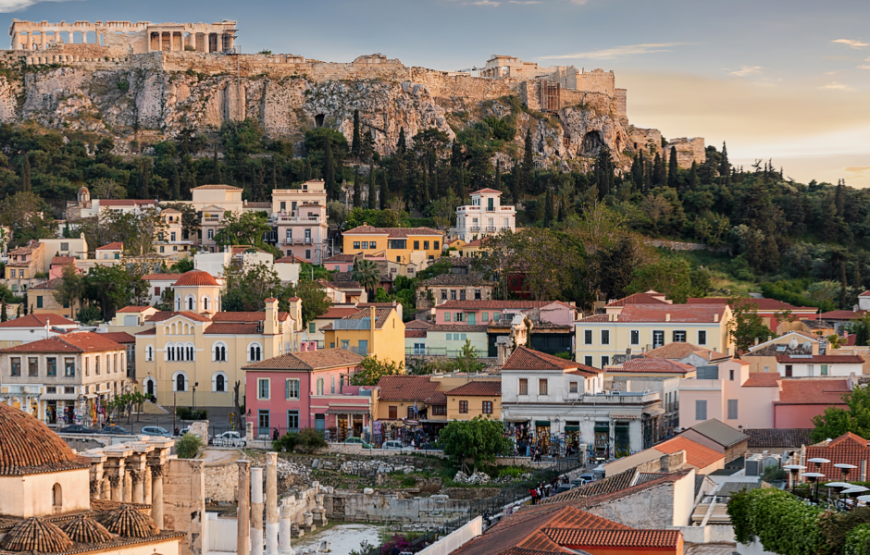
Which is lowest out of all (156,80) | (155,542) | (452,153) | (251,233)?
(155,542)

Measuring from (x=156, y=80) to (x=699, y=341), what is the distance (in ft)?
260

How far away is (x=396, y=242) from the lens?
89.6m

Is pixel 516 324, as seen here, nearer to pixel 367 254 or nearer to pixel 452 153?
pixel 367 254

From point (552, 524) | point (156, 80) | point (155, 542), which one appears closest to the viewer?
point (552, 524)

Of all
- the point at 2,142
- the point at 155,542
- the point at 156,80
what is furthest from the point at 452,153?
the point at 155,542

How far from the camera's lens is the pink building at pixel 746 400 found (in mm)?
47969

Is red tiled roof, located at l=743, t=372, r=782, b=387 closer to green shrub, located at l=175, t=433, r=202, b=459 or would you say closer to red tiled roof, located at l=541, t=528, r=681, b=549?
green shrub, located at l=175, t=433, r=202, b=459

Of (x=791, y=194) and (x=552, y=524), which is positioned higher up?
(x=791, y=194)

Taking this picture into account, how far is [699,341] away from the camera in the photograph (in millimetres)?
62531

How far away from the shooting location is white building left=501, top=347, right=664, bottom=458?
4941 centimetres

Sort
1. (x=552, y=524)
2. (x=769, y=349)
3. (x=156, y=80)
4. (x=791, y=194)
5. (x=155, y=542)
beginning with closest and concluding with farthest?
(x=552, y=524) < (x=155, y=542) < (x=769, y=349) < (x=791, y=194) < (x=156, y=80)

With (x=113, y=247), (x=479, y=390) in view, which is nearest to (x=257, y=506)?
(x=479, y=390)

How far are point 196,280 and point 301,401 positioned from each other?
18.0m

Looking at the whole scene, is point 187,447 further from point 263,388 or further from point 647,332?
point 647,332
